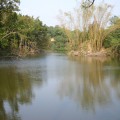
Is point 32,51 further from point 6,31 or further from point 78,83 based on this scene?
point 78,83

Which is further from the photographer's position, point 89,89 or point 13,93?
point 89,89

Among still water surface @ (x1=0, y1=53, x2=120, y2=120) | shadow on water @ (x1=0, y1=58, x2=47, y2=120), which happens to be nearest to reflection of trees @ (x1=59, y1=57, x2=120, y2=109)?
still water surface @ (x1=0, y1=53, x2=120, y2=120)

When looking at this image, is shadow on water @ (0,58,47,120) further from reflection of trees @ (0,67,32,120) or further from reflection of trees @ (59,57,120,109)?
reflection of trees @ (59,57,120,109)

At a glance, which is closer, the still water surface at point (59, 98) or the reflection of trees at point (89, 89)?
the still water surface at point (59, 98)

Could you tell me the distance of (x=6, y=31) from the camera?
802 inches

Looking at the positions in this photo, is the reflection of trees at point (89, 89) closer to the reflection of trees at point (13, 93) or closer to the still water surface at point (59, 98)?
the still water surface at point (59, 98)

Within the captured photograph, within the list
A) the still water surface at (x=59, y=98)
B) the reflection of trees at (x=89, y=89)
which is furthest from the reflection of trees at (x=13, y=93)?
the reflection of trees at (x=89, y=89)

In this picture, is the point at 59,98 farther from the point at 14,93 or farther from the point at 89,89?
the point at 89,89

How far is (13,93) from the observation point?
9.54m

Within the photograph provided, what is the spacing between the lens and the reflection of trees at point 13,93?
7169mm

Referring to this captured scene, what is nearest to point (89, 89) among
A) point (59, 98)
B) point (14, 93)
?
point (59, 98)

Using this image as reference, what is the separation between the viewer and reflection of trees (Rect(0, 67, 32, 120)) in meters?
7.17

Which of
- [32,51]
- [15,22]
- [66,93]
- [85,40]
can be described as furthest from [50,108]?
[32,51]

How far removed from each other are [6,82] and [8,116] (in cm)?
493
